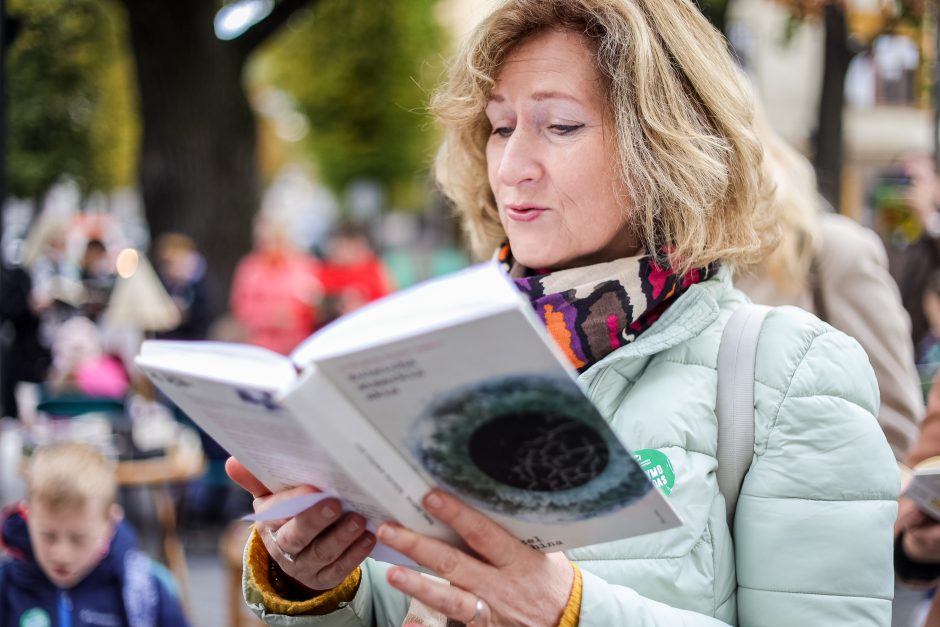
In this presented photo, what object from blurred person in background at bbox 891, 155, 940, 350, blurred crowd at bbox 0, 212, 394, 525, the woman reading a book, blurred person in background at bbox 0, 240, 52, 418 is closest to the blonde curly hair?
the woman reading a book

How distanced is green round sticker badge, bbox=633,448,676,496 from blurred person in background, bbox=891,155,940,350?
477cm

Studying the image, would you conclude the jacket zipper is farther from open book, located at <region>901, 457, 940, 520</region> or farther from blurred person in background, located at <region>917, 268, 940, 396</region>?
blurred person in background, located at <region>917, 268, 940, 396</region>

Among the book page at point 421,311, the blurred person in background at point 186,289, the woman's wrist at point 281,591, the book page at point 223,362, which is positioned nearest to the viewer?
the book page at point 421,311

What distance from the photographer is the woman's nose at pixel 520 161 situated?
69.6 inches

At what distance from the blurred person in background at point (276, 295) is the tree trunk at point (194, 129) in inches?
22.8

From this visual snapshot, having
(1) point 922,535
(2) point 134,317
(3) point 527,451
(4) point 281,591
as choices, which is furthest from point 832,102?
(3) point 527,451

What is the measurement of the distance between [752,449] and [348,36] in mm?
21950

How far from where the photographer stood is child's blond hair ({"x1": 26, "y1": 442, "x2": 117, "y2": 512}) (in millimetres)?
3410

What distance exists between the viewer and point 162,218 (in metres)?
11.2

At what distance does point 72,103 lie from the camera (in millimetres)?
18906

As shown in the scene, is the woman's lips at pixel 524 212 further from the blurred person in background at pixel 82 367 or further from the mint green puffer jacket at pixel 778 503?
the blurred person in background at pixel 82 367

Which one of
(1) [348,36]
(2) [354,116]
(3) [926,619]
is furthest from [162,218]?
(2) [354,116]

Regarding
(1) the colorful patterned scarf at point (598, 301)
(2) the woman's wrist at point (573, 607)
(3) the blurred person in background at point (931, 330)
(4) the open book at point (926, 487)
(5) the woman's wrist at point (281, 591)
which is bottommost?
(3) the blurred person in background at point (931, 330)

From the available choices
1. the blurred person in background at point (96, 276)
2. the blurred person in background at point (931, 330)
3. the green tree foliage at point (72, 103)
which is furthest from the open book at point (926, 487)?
the blurred person in background at point (96, 276)
